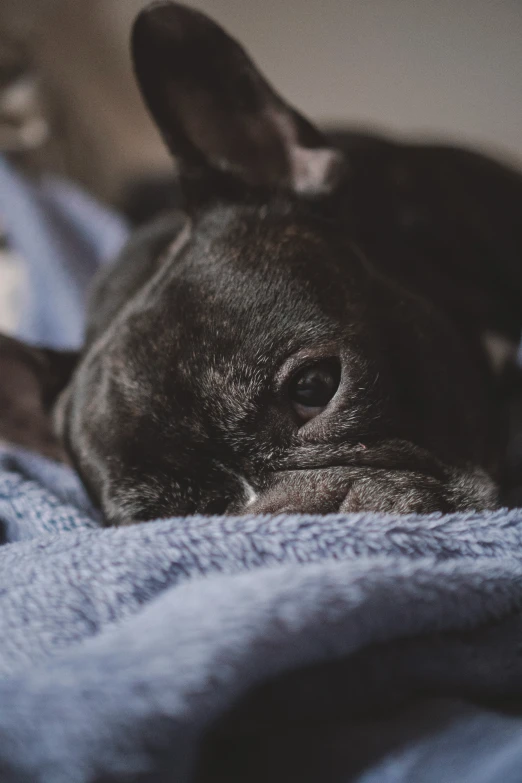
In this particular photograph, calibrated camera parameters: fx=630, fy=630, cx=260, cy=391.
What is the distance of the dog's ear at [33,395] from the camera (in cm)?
126

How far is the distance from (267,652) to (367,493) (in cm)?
32

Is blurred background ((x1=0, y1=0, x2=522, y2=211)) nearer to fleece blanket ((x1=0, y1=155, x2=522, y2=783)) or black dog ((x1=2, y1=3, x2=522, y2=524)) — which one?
black dog ((x1=2, y1=3, x2=522, y2=524))

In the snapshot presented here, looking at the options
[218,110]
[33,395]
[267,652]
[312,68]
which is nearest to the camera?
[267,652]

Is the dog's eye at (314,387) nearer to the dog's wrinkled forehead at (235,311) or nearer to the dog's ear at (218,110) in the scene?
the dog's wrinkled forehead at (235,311)

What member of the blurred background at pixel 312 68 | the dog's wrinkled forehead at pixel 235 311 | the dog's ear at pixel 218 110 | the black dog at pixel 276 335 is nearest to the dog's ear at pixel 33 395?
the black dog at pixel 276 335

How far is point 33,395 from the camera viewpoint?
1.29 m

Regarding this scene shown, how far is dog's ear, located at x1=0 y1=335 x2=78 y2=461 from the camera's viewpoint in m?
1.26

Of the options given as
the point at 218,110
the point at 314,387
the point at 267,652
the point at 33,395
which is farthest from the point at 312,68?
the point at 267,652

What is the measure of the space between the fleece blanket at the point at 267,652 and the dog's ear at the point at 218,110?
2.22 ft

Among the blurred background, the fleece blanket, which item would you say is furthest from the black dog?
the blurred background

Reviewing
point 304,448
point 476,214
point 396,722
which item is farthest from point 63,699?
point 476,214

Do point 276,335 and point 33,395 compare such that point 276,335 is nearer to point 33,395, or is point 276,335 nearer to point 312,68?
point 33,395

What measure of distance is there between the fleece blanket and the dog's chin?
0.11m

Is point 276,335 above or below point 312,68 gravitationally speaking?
below
